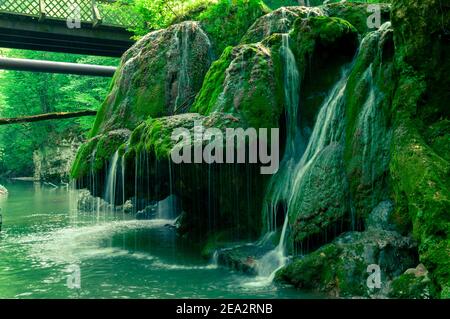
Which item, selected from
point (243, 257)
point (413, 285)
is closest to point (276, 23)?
point (243, 257)

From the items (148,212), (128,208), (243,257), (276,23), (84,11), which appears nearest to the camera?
(243,257)

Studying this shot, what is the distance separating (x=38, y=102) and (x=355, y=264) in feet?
130

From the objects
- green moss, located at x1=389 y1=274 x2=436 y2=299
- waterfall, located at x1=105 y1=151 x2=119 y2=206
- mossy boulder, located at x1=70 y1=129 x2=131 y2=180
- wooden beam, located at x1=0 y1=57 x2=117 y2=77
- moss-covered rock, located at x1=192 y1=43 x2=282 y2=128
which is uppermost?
wooden beam, located at x1=0 y1=57 x2=117 y2=77

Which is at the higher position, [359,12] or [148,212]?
[359,12]

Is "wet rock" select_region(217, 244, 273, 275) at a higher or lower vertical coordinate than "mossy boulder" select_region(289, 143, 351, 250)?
lower

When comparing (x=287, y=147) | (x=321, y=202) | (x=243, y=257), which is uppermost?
(x=287, y=147)

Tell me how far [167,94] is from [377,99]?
22.6 ft

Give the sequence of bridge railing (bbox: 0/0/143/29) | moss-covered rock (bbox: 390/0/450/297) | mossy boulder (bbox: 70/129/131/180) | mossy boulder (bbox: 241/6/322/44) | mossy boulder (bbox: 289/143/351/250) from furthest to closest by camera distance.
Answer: bridge railing (bbox: 0/0/143/29)
mossy boulder (bbox: 241/6/322/44)
mossy boulder (bbox: 70/129/131/180)
mossy boulder (bbox: 289/143/351/250)
moss-covered rock (bbox: 390/0/450/297)

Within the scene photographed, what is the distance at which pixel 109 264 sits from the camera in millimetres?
11062

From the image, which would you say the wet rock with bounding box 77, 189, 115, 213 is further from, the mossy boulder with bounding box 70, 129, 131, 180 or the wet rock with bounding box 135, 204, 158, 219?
the mossy boulder with bounding box 70, 129, 131, 180

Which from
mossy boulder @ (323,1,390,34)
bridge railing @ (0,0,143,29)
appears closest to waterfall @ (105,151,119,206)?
mossy boulder @ (323,1,390,34)

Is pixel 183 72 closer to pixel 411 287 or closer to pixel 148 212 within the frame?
pixel 148 212

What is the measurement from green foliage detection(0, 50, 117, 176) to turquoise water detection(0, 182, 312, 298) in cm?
2264

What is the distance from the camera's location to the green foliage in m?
39.3
